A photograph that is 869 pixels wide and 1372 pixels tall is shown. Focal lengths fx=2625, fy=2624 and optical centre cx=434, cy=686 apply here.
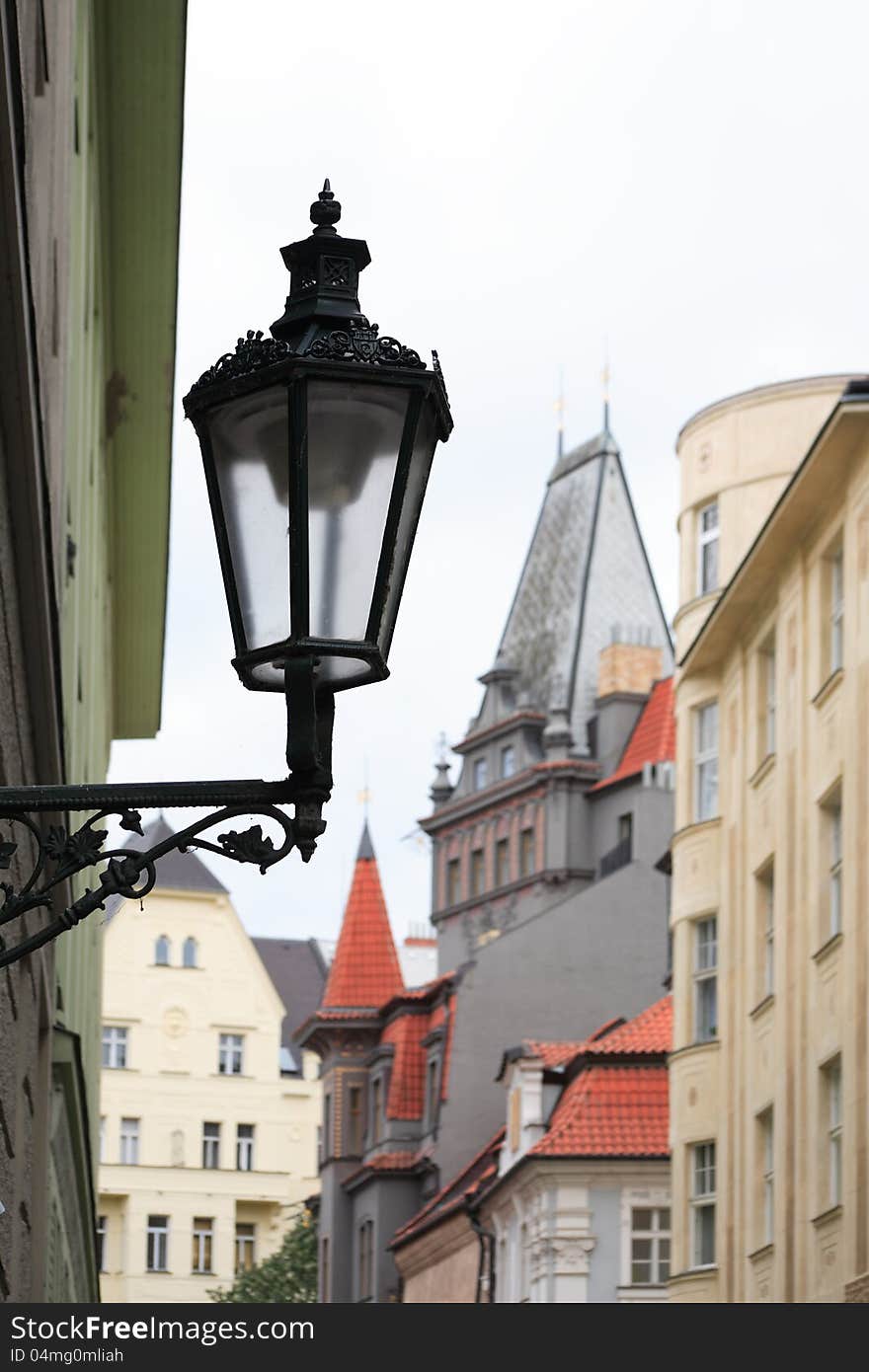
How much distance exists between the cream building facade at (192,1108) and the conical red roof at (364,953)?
244 inches

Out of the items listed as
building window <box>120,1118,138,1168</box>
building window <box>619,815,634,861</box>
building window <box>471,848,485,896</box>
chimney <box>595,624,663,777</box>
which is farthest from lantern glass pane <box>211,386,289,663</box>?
building window <box>471,848,485,896</box>

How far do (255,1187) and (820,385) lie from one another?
Result: 163 ft

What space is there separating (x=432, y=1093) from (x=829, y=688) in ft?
116

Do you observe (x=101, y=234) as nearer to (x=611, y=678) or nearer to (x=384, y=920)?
(x=384, y=920)

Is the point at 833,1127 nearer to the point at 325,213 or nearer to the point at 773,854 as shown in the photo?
the point at 773,854

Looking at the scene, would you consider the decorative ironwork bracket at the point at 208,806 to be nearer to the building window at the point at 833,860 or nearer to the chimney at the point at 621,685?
the building window at the point at 833,860

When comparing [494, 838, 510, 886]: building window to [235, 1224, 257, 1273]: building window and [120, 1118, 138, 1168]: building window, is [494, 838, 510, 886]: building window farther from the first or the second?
[120, 1118, 138, 1168]: building window

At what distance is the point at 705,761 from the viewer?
35156mm

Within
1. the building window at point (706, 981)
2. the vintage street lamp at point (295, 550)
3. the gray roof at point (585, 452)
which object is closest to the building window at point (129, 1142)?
the gray roof at point (585, 452)

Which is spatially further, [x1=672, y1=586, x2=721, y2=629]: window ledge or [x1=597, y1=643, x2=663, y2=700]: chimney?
[x1=597, y1=643, x2=663, y2=700]: chimney

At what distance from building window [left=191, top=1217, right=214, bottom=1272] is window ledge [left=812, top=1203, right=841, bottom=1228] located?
172 feet

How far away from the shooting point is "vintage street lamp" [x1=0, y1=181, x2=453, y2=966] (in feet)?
13.8

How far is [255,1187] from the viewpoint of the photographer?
79.1 metres

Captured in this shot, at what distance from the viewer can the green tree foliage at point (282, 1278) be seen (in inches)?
2874
